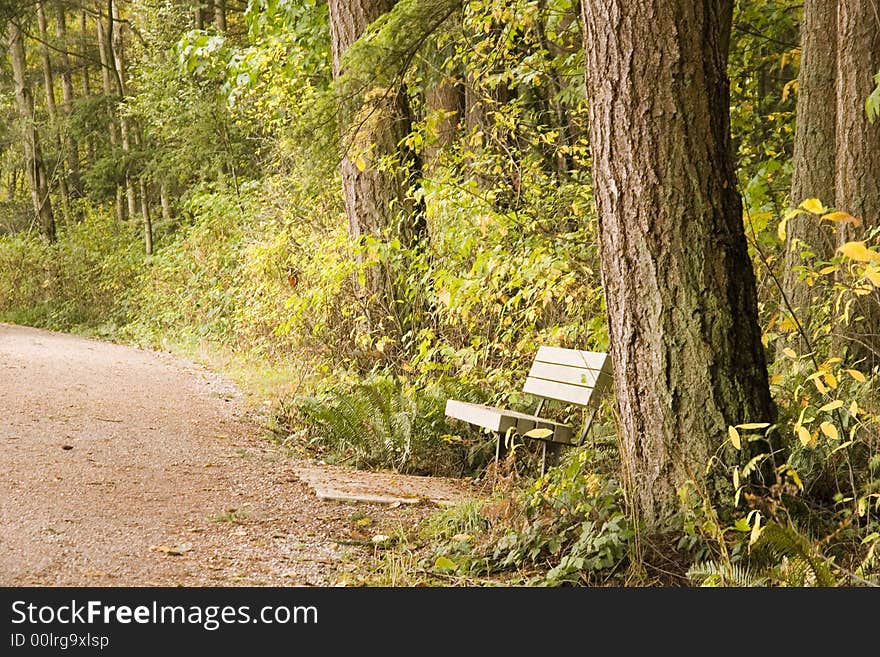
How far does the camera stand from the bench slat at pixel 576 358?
6809 millimetres

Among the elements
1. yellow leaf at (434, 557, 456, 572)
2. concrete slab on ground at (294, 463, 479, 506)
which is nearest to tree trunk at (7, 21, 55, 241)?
concrete slab on ground at (294, 463, 479, 506)

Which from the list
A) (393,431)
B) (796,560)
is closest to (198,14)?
(393,431)

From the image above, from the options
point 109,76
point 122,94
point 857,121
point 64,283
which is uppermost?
point 109,76

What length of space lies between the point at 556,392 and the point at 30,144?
21.4 metres

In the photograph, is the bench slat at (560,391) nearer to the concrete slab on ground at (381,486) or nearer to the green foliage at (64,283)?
the concrete slab on ground at (381,486)

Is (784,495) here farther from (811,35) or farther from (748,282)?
(811,35)

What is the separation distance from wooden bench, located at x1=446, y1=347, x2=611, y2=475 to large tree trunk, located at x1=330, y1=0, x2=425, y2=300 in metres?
3.05

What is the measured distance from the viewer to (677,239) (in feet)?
16.8

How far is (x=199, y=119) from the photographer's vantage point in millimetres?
20500

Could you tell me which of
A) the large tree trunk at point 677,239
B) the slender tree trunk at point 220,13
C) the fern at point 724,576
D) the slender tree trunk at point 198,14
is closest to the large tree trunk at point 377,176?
the large tree trunk at point 677,239

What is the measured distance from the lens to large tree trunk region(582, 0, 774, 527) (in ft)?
16.7

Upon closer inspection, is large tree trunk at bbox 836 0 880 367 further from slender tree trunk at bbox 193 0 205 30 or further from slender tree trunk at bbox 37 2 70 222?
slender tree trunk at bbox 37 2 70 222

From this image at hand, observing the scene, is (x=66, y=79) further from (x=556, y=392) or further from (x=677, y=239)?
(x=677, y=239)

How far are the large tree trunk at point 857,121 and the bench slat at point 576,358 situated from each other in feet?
6.05
